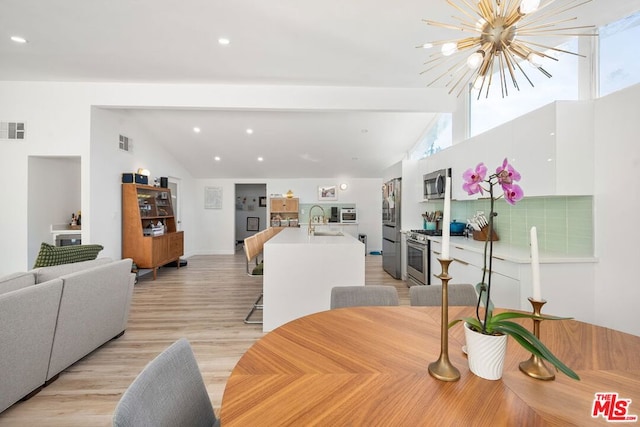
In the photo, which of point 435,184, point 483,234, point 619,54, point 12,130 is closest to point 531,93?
point 619,54

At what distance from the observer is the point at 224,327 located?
298 cm

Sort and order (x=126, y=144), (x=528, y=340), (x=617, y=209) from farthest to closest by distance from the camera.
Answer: (x=126, y=144)
(x=617, y=209)
(x=528, y=340)

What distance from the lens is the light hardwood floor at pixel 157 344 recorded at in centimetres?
177

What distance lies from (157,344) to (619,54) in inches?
187

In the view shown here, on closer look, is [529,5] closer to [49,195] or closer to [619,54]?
[619,54]

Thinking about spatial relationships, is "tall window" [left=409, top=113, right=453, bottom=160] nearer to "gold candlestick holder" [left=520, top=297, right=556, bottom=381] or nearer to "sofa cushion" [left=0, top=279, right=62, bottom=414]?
"gold candlestick holder" [left=520, top=297, right=556, bottom=381]

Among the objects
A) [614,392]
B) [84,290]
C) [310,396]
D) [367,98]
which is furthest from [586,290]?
[84,290]

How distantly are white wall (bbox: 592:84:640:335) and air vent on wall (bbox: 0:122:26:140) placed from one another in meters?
6.89

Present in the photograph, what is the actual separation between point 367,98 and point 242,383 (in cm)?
394

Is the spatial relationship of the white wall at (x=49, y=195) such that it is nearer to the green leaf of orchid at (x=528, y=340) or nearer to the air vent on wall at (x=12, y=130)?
the air vent on wall at (x=12, y=130)

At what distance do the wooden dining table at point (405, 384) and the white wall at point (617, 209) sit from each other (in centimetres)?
152

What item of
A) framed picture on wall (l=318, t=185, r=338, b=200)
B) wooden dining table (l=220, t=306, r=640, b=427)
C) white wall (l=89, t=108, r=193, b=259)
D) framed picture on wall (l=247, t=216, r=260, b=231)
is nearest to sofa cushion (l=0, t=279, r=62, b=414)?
→ wooden dining table (l=220, t=306, r=640, b=427)

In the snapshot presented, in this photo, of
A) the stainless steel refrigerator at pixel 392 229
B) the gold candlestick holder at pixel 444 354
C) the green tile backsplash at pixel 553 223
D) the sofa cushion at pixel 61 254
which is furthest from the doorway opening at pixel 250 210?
the gold candlestick holder at pixel 444 354

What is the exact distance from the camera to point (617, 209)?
2197 millimetres
